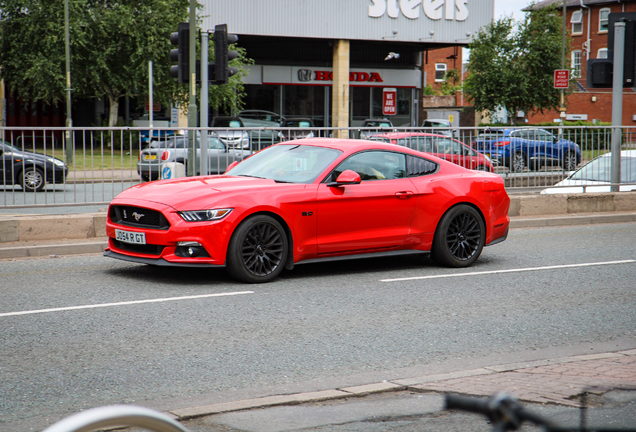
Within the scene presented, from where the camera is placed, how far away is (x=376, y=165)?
902 cm

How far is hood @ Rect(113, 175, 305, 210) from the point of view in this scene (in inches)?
309

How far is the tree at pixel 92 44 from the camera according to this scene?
114 ft

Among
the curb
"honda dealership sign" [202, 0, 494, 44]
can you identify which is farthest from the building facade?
the curb

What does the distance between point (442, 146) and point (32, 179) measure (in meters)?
6.52

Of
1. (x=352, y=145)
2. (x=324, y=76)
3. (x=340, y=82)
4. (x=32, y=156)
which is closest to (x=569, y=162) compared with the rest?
(x=352, y=145)

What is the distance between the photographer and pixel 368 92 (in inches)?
1993

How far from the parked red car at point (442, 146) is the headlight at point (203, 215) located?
5.22m

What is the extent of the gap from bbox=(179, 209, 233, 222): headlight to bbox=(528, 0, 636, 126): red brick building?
190 feet

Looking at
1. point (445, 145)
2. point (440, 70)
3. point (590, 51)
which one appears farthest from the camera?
point (440, 70)

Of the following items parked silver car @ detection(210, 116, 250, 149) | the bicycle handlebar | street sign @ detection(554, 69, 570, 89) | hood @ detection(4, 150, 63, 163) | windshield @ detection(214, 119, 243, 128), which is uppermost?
street sign @ detection(554, 69, 570, 89)

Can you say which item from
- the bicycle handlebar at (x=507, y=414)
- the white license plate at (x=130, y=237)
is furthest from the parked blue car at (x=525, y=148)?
the bicycle handlebar at (x=507, y=414)

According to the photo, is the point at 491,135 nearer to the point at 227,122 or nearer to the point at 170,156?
the point at 170,156

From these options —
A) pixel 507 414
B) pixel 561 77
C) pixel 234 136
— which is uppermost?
pixel 561 77

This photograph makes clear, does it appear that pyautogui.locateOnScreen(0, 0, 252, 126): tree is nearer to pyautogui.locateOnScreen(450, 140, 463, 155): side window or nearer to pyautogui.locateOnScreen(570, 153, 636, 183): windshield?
pyautogui.locateOnScreen(570, 153, 636, 183): windshield
